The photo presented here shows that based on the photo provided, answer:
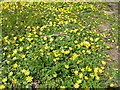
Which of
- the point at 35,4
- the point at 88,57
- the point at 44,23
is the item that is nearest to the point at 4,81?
the point at 88,57

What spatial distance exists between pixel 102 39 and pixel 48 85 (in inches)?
90.1

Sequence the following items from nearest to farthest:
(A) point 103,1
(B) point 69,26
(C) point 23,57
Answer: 1. (C) point 23,57
2. (B) point 69,26
3. (A) point 103,1

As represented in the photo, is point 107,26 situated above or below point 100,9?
below

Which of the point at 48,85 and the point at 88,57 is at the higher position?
the point at 88,57

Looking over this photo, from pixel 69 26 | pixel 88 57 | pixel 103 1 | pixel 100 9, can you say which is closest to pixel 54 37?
pixel 69 26

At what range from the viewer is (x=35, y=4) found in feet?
22.1

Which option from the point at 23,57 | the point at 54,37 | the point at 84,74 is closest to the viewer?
the point at 84,74

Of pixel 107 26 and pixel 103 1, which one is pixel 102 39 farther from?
pixel 103 1

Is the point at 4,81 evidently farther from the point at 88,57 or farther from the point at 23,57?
the point at 88,57

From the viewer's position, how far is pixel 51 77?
2932 millimetres

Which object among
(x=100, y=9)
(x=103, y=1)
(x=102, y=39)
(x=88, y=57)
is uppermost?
(x=103, y=1)

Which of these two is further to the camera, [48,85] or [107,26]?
[107,26]

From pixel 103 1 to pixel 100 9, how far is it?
54.5 inches

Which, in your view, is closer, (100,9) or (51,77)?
(51,77)
